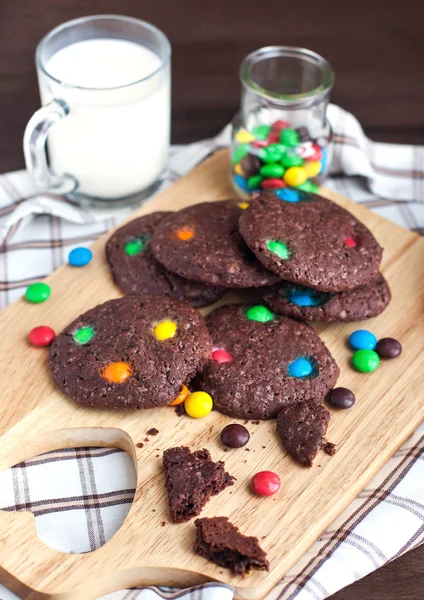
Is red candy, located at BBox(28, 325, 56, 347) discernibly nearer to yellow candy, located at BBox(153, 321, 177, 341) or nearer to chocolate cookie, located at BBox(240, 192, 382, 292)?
yellow candy, located at BBox(153, 321, 177, 341)

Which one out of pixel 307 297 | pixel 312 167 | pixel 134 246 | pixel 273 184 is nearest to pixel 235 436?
pixel 307 297

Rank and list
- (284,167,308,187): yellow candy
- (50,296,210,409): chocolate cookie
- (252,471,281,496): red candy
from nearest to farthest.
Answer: (252,471,281,496): red candy, (50,296,210,409): chocolate cookie, (284,167,308,187): yellow candy

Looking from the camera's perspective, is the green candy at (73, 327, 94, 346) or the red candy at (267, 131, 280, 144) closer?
the green candy at (73, 327, 94, 346)

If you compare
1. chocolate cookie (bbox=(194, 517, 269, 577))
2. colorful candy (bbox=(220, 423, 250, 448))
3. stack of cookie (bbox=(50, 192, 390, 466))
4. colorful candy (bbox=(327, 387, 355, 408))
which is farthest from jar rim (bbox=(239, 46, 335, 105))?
chocolate cookie (bbox=(194, 517, 269, 577))

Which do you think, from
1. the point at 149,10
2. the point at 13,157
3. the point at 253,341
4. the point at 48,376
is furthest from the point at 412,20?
the point at 48,376

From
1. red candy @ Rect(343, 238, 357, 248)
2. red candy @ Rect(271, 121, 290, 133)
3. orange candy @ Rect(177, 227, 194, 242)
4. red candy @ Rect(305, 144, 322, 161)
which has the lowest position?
orange candy @ Rect(177, 227, 194, 242)

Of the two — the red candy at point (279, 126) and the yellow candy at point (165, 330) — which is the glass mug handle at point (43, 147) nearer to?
the red candy at point (279, 126)

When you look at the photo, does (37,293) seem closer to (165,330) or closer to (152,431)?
(165,330)
